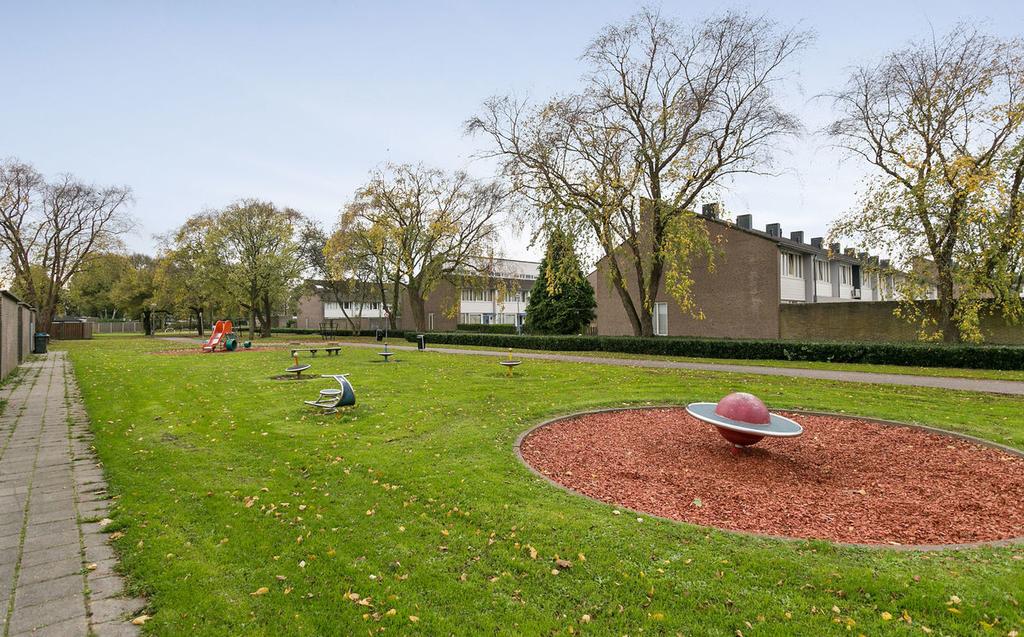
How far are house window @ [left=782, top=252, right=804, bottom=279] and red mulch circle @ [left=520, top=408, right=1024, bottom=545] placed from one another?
2498 cm

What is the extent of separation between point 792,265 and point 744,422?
29.3 metres

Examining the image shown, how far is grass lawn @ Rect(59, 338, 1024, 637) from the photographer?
336cm

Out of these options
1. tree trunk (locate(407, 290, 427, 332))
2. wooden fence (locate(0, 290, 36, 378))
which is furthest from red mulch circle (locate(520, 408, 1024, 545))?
tree trunk (locate(407, 290, 427, 332))

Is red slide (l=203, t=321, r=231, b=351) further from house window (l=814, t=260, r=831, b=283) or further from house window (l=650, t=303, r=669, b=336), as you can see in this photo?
house window (l=814, t=260, r=831, b=283)

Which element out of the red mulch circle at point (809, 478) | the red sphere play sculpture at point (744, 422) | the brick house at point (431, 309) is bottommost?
the red mulch circle at point (809, 478)

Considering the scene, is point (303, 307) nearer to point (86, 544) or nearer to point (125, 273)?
point (125, 273)

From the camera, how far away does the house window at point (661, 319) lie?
34884 millimetres

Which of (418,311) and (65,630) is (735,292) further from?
(65,630)

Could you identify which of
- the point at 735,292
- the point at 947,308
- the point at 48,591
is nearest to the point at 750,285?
the point at 735,292

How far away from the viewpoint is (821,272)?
35125mm

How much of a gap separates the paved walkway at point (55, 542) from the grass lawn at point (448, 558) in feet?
0.66

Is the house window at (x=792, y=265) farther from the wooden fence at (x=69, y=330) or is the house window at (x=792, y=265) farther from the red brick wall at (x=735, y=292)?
A: the wooden fence at (x=69, y=330)

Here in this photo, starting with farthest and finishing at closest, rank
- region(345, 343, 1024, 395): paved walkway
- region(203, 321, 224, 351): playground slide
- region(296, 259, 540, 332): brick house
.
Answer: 1. region(296, 259, 540, 332): brick house
2. region(203, 321, 224, 351): playground slide
3. region(345, 343, 1024, 395): paved walkway

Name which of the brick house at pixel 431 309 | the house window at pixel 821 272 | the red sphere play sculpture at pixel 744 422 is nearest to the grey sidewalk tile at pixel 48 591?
the red sphere play sculpture at pixel 744 422
